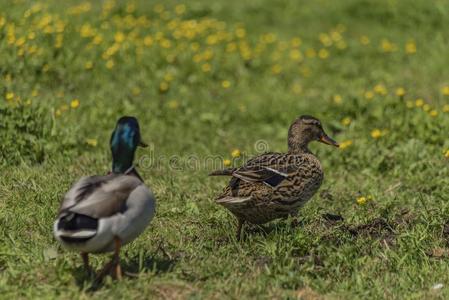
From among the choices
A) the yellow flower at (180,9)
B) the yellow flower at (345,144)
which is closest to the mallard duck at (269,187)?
the yellow flower at (345,144)

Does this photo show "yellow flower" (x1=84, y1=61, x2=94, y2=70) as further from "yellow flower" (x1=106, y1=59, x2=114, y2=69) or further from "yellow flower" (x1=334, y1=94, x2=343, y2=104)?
"yellow flower" (x1=334, y1=94, x2=343, y2=104)

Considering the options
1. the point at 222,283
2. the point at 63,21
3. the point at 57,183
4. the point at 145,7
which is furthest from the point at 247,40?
the point at 222,283

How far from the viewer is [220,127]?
11195 millimetres

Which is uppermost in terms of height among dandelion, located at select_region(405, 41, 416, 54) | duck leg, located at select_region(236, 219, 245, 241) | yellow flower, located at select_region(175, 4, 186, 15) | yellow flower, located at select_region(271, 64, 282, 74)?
duck leg, located at select_region(236, 219, 245, 241)

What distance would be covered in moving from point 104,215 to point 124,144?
2.47ft

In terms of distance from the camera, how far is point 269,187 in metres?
6.59

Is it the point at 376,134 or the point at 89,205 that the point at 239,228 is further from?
the point at 376,134

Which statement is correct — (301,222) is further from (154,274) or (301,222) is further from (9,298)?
(9,298)

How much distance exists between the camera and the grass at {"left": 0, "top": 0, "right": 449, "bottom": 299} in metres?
5.86

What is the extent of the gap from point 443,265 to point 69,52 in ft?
23.0

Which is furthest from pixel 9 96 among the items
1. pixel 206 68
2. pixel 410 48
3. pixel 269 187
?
pixel 410 48

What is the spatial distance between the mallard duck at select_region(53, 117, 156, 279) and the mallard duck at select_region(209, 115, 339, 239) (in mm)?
1137

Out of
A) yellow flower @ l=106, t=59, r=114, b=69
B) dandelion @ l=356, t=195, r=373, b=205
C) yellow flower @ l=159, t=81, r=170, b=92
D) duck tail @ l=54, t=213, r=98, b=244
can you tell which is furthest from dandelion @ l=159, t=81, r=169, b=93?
duck tail @ l=54, t=213, r=98, b=244

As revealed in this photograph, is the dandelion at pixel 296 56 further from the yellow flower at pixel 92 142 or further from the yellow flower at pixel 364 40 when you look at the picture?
the yellow flower at pixel 92 142
